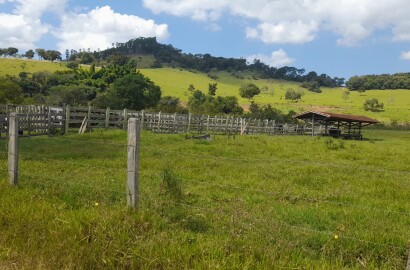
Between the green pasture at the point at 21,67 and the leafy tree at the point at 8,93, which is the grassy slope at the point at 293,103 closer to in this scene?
the green pasture at the point at 21,67

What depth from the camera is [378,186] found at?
10.3 metres

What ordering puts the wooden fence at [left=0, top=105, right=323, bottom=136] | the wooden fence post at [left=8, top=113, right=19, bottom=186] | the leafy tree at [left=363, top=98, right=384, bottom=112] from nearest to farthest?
1. the wooden fence post at [left=8, top=113, right=19, bottom=186]
2. the wooden fence at [left=0, top=105, right=323, bottom=136]
3. the leafy tree at [left=363, top=98, right=384, bottom=112]

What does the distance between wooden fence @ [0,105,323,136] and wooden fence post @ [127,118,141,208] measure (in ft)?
28.6

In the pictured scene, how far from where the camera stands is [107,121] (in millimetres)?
26172

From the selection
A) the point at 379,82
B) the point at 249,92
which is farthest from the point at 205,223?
the point at 379,82

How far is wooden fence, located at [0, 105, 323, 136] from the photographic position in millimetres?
22172

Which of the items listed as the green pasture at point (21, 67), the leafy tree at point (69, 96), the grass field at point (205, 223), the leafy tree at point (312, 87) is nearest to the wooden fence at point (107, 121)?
the grass field at point (205, 223)

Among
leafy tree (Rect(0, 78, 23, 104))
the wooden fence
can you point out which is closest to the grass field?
the wooden fence

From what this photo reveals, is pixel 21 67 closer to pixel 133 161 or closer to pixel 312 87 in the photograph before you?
pixel 312 87

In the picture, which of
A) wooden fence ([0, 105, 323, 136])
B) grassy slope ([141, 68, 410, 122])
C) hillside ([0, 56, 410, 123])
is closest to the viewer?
wooden fence ([0, 105, 323, 136])

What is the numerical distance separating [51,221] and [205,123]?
3119 cm

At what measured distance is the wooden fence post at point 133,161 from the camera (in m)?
5.28

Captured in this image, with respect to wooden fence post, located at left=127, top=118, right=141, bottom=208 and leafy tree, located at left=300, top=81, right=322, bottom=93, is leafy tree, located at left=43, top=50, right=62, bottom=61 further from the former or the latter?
wooden fence post, located at left=127, top=118, right=141, bottom=208

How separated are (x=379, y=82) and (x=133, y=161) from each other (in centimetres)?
16036
